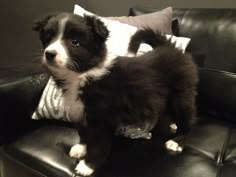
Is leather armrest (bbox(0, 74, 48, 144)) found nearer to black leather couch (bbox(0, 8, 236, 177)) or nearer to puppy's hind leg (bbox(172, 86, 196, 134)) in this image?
black leather couch (bbox(0, 8, 236, 177))

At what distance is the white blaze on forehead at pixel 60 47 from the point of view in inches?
47.6

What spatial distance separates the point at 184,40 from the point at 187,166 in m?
0.80

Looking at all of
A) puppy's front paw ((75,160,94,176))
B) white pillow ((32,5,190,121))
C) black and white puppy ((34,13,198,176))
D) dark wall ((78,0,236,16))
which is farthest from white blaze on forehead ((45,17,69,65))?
dark wall ((78,0,236,16))

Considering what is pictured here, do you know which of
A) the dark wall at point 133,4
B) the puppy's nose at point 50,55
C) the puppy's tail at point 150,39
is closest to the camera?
the puppy's nose at point 50,55

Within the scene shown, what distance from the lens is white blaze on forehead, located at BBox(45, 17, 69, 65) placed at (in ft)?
3.97

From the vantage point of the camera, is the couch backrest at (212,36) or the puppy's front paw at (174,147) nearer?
the puppy's front paw at (174,147)

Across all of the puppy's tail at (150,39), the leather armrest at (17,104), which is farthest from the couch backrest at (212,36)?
the leather armrest at (17,104)

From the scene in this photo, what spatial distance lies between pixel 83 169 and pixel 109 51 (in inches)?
20.6

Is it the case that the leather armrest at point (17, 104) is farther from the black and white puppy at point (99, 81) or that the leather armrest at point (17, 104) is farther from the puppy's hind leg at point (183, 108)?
the puppy's hind leg at point (183, 108)

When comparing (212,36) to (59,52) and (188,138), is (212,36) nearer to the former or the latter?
(188,138)

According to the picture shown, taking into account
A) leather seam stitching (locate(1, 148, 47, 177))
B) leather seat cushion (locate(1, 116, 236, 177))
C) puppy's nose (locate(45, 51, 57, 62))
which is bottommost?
leather seam stitching (locate(1, 148, 47, 177))

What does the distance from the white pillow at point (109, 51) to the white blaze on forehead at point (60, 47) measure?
0.28 m

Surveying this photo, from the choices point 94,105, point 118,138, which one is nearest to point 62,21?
point 94,105

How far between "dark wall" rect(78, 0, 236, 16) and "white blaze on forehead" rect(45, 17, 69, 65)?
1.43 m
